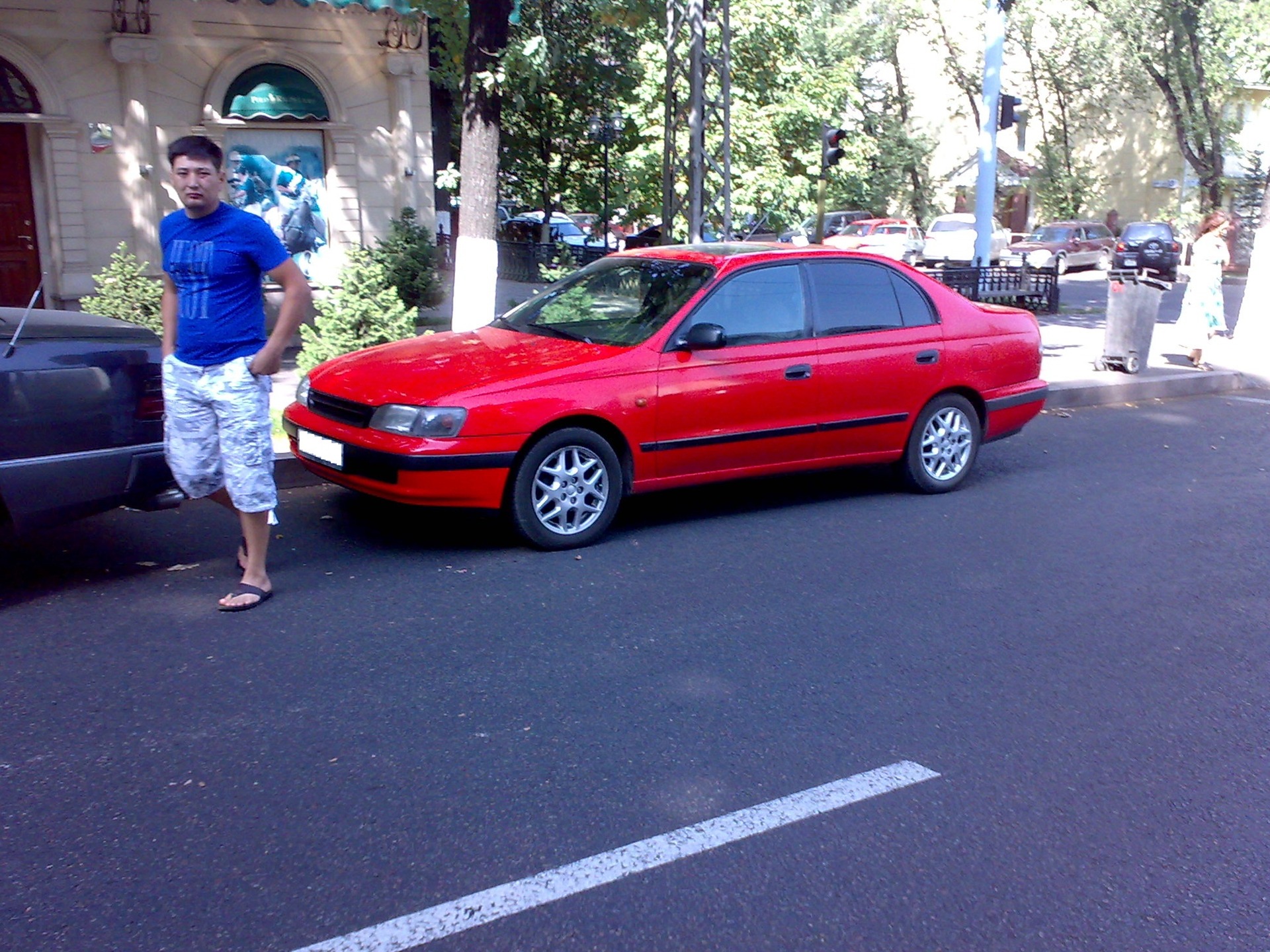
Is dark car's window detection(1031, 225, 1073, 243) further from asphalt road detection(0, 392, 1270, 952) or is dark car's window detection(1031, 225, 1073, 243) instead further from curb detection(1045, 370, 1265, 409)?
asphalt road detection(0, 392, 1270, 952)

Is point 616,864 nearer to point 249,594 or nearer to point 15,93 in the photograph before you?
point 249,594

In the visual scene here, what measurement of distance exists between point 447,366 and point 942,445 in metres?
3.36

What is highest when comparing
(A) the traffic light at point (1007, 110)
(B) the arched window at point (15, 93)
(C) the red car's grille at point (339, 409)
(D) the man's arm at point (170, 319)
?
(A) the traffic light at point (1007, 110)

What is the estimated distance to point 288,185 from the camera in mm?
14930

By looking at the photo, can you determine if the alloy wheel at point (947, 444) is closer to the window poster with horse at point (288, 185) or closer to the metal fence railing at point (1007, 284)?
the window poster with horse at point (288, 185)

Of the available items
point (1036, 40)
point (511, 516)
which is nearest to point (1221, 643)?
point (511, 516)

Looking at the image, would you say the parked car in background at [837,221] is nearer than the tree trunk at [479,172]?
No

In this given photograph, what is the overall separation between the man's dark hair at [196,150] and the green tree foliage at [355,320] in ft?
13.8

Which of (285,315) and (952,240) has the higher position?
(285,315)

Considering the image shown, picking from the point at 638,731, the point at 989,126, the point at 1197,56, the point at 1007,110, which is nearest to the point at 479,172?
the point at 638,731

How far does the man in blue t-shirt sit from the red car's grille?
0.85 metres

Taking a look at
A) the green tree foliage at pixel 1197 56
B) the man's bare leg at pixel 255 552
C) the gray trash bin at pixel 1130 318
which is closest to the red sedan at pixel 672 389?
the man's bare leg at pixel 255 552

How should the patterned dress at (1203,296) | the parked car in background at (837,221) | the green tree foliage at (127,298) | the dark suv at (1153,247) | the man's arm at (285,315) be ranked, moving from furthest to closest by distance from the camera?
1. the parked car in background at (837,221)
2. the dark suv at (1153,247)
3. the patterned dress at (1203,296)
4. the green tree foliage at (127,298)
5. the man's arm at (285,315)

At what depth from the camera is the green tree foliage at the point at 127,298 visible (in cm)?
1032
